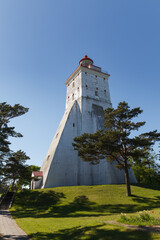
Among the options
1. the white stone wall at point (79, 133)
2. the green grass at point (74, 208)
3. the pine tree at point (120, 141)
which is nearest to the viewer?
the green grass at point (74, 208)

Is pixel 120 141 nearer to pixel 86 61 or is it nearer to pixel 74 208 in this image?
pixel 74 208

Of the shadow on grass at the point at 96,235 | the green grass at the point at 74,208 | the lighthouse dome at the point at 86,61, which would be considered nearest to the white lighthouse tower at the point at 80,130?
the lighthouse dome at the point at 86,61

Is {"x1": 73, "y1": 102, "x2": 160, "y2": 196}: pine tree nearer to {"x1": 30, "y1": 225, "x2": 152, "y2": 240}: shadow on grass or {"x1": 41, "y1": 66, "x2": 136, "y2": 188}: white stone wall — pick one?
{"x1": 41, "y1": 66, "x2": 136, "y2": 188}: white stone wall

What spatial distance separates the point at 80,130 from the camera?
3291 cm

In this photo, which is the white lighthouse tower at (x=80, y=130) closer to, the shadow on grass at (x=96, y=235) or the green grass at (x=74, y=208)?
the green grass at (x=74, y=208)

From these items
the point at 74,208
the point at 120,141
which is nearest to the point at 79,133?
the point at 120,141

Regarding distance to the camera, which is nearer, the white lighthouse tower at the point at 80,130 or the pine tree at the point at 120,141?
the pine tree at the point at 120,141

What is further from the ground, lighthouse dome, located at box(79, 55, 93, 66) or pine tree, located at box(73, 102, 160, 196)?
lighthouse dome, located at box(79, 55, 93, 66)

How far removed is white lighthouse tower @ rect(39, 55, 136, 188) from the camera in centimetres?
2789

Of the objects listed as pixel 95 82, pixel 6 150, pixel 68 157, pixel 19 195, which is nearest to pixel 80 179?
pixel 68 157

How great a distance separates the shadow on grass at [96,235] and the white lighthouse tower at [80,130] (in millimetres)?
19192

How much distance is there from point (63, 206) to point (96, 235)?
12112 mm

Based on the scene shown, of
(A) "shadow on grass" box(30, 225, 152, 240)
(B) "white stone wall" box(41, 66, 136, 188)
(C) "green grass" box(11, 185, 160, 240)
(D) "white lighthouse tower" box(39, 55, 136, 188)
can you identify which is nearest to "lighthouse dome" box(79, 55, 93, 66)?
(D) "white lighthouse tower" box(39, 55, 136, 188)

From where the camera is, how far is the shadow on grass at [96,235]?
6.18m
